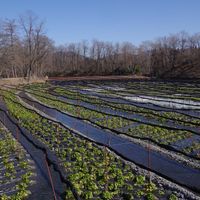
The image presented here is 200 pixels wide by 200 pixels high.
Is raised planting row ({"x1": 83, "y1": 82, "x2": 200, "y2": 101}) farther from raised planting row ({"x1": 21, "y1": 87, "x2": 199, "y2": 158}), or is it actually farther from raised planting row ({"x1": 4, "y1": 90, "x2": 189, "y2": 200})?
raised planting row ({"x1": 4, "y1": 90, "x2": 189, "y2": 200})

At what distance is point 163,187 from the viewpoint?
1161 cm

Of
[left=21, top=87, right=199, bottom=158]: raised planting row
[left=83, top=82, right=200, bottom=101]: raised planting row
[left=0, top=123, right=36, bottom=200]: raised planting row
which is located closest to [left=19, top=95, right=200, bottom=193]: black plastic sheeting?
[left=21, top=87, right=199, bottom=158]: raised planting row

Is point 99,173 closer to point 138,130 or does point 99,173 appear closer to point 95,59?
point 138,130

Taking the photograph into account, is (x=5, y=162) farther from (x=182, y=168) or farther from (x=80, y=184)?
(x=182, y=168)

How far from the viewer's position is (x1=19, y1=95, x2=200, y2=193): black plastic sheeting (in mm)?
12664

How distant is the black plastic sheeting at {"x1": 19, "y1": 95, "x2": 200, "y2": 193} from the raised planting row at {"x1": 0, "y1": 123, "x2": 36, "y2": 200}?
168 inches

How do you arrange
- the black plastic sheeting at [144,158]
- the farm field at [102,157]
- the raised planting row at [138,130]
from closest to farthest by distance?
the farm field at [102,157] < the black plastic sheeting at [144,158] < the raised planting row at [138,130]

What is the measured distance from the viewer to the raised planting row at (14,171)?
37.9 ft

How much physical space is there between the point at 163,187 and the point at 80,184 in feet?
9.32

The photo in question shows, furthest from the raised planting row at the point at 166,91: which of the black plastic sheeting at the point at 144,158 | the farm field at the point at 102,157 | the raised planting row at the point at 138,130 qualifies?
the black plastic sheeting at the point at 144,158

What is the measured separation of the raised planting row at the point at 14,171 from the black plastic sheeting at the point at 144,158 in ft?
14.0

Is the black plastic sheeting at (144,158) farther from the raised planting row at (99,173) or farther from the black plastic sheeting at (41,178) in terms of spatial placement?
the black plastic sheeting at (41,178)

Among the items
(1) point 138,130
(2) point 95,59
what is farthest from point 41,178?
(2) point 95,59

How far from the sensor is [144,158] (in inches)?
603
